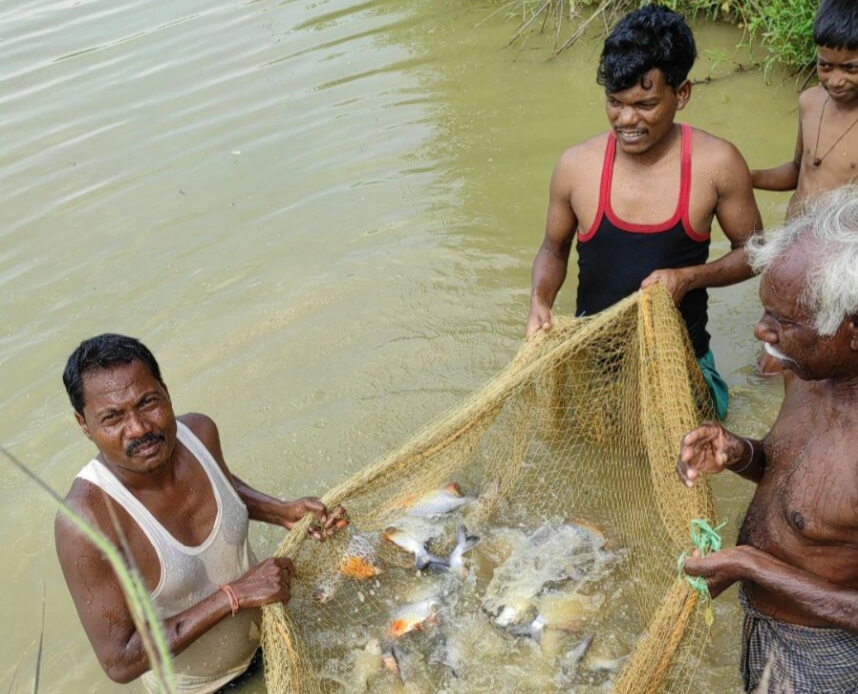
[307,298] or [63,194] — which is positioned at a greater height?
[63,194]

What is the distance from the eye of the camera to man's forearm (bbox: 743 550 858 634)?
231 centimetres

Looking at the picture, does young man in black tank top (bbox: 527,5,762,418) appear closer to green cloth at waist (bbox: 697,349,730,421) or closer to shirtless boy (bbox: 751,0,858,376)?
green cloth at waist (bbox: 697,349,730,421)

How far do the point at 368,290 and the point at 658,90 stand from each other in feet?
9.45

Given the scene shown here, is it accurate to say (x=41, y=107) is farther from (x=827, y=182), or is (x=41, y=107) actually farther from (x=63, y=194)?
(x=827, y=182)

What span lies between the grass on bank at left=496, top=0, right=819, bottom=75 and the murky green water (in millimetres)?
212

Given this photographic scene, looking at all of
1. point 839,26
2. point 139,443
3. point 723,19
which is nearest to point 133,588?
point 139,443

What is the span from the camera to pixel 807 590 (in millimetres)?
2365

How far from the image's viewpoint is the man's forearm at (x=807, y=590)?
7.59 ft

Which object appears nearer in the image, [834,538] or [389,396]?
[834,538]

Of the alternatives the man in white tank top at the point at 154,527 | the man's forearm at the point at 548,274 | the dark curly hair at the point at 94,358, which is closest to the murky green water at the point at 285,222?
the man in white tank top at the point at 154,527

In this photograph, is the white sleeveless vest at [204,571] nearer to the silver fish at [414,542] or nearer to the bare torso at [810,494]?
the silver fish at [414,542]

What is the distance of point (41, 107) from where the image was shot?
8.38m

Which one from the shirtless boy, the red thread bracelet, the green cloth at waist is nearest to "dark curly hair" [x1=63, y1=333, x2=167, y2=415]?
the red thread bracelet

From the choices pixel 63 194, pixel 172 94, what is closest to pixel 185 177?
pixel 63 194
